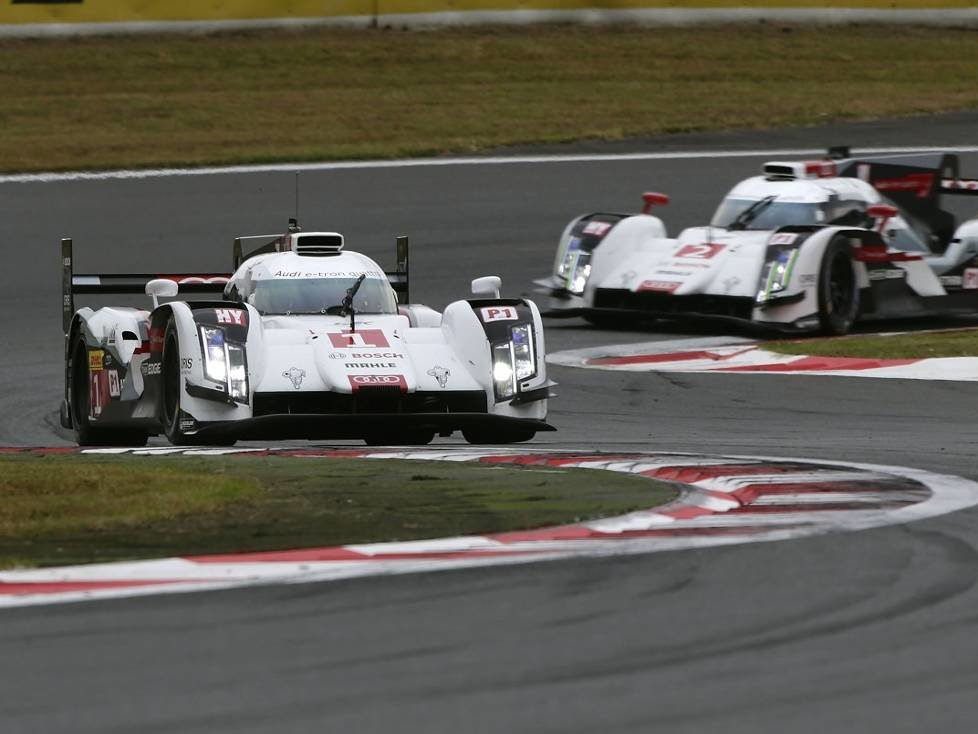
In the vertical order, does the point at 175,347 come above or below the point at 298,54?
below

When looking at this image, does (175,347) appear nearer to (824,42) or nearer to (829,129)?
(829,129)

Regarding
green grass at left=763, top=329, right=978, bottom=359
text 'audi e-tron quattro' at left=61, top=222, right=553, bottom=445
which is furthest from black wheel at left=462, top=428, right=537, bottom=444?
green grass at left=763, top=329, right=978, bottom=359

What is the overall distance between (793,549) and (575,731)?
207 cm

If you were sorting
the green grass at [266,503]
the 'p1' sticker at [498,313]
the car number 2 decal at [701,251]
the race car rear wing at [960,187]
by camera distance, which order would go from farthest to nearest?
the race car rear wing at [960,187] → the car number 2 decal at [701,251] → the 'p1' sticker at [498,313] → the green grass at [266,503]

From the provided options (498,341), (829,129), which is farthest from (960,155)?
(498,341)

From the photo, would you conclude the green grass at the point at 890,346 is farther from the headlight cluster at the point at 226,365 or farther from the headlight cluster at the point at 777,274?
the headlight cluster at the point at 226,365

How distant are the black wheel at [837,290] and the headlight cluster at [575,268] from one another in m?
2.03

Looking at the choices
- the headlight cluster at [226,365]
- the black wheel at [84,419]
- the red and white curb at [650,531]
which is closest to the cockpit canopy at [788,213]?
the black wheel at [84,419]

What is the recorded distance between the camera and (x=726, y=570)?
588 centimetres

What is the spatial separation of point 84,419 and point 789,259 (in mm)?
6461

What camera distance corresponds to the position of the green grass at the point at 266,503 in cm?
639

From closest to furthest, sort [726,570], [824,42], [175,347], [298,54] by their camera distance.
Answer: [726,570] < [175,347] < [298,54] < [824,42]

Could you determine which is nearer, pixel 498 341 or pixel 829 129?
pixel 498 341

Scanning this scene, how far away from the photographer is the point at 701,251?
16609 mm
